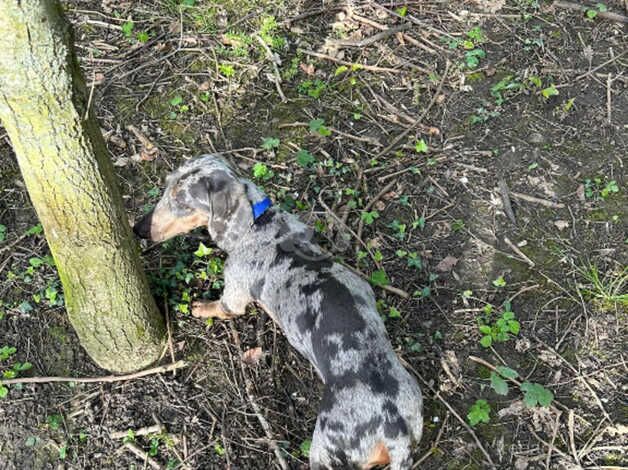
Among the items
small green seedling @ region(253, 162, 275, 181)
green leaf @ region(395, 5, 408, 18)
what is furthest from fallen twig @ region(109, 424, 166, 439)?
green leaf @ region(395, 5, 408, 18)

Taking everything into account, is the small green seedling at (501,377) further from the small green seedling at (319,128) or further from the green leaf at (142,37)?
the green leaf at (142,37)

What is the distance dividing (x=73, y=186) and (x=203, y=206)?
1.30 metres

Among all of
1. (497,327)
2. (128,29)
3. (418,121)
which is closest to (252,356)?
(497,327)

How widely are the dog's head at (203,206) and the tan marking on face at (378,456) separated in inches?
74.4

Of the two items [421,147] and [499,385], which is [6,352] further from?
[421,147]

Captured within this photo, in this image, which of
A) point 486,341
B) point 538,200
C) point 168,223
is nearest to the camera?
point 168,223

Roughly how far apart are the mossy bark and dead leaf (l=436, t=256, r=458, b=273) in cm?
239

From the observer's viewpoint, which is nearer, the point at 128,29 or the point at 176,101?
the point at 176,101

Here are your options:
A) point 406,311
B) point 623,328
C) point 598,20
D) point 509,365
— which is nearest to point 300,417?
point 406,311

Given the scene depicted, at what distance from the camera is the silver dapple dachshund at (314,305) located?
12.1 ft

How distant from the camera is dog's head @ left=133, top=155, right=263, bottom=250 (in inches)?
180

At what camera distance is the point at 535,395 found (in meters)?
4.57

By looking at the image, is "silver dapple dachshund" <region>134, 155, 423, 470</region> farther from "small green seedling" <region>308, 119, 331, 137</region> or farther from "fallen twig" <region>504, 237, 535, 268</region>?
"fallen twig" <region>504, 237, 535, 268</region>

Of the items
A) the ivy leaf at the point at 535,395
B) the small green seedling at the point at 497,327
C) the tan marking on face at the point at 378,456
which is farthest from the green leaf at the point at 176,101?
the ivy leaf at the point at 535,395
